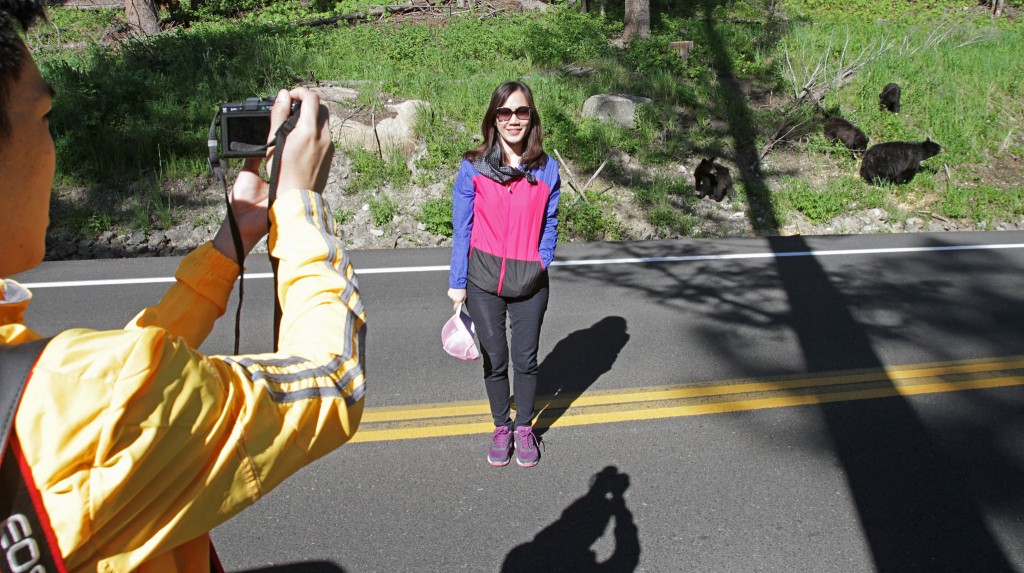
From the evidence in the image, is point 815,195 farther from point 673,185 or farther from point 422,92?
point 422,92

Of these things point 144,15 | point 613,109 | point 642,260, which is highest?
point 144,15

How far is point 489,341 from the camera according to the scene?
434cm

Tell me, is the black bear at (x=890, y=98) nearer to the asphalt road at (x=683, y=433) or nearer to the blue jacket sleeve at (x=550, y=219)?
the asphalt road at (x=683, y=433)

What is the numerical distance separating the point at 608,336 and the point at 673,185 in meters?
5.28

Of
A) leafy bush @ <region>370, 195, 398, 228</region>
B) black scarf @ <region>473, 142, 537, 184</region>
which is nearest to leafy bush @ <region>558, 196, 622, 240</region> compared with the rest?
leafy bush @ <region>370, 195, 398, 228</region>

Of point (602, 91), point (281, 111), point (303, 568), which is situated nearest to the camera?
point (281, 111)

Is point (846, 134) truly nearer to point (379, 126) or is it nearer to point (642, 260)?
point (642, 260)

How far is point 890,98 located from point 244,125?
45.1 feet

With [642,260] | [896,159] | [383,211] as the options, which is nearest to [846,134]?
[896,159]

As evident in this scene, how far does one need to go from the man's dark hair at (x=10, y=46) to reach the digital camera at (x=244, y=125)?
595 millimetres

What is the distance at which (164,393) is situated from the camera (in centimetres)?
109

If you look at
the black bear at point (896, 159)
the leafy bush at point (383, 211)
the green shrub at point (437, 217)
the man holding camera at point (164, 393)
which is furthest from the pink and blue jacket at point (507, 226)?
the black bear at point (896, 159)

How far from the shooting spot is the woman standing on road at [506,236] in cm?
422

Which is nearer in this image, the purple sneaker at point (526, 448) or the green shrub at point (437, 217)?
the purple sneaker at point (526, 448)
